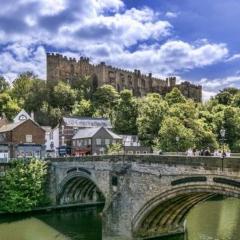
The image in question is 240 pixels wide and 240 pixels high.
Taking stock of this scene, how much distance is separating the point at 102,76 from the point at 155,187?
108667 mm

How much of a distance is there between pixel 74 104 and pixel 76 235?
3181 inches

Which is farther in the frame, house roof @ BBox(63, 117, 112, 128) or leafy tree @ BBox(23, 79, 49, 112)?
leafy tree @ BBox(23, 79, 49, 112)

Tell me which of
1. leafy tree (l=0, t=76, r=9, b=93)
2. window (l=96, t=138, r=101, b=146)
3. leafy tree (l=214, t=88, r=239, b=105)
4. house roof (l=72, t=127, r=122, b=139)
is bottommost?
window (l=96, t=138, r=101, b=146)

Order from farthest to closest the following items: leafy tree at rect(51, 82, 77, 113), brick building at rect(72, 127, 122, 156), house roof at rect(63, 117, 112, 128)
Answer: leafy tree at rect(51, 82, 77, 113) → house roof at rect(63, 117, 112, 128) → brick building at rect(72, 127, 122, 156)

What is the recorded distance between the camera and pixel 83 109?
388 ft

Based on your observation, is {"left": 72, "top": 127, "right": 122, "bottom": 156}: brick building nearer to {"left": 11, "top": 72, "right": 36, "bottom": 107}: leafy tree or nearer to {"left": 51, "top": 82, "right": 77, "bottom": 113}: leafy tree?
{"left": 51, "top": 82, "right": 77, "bottom": 113}: leafy tree

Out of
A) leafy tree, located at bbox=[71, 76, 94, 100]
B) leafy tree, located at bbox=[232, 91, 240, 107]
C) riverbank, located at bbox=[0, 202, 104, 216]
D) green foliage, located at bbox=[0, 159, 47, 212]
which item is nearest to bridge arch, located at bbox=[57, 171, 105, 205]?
riverbank, located at bbox=[0, 202, 104, 216]

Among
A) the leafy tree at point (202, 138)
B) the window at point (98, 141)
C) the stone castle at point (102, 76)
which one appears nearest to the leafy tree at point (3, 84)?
the stone castle at point (102, 76)

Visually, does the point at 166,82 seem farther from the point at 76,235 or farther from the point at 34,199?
the point at 76,235

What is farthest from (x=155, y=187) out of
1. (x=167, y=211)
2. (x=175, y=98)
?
(x=175, y=98)

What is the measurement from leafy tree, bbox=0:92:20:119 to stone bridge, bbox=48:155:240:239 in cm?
6471

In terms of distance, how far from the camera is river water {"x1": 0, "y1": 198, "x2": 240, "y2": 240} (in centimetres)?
4331

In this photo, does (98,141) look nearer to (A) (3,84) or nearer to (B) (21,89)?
(B) (21,89)

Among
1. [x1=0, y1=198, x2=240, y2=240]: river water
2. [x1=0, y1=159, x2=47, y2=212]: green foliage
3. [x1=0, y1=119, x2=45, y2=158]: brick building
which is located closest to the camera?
[x1=0, y1=198, x2=240, y2=240]: river water
